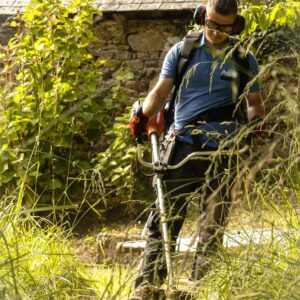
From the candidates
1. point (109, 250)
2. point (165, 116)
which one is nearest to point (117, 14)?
point (109, 250)

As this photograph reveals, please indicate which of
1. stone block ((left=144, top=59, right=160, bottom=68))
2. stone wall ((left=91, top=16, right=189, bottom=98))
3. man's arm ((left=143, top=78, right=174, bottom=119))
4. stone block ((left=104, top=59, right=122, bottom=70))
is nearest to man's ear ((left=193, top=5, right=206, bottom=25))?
man's arm ((left=143, top=78, right=174, bottom=119))

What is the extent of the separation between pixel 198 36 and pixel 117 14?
5.42 m

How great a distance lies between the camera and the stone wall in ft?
33.9

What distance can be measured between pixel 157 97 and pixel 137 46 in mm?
5375

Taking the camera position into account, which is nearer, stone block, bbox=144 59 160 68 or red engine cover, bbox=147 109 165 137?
red engine cover, bbox=147 109 165 137

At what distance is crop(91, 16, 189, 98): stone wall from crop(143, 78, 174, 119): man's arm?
5.04 metres

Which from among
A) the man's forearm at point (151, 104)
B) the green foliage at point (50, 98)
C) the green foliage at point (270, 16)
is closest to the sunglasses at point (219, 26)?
the man's forearm at point (151, 104)

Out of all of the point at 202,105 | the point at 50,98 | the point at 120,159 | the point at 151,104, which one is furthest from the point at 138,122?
the point at 120,159

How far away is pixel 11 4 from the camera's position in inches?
440

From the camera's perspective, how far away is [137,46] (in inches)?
412

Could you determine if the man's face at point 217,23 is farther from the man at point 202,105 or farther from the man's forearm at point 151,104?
the man's forearm at point 151,104

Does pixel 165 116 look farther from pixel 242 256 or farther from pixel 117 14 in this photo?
pixel 117 14

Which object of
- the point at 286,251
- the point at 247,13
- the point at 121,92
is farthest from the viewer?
the point at 121,92

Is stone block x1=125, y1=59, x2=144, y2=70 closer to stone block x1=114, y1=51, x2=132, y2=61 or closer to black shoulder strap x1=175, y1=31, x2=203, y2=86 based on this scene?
stone block x1=114, y1=51, x2=132, y2=61
